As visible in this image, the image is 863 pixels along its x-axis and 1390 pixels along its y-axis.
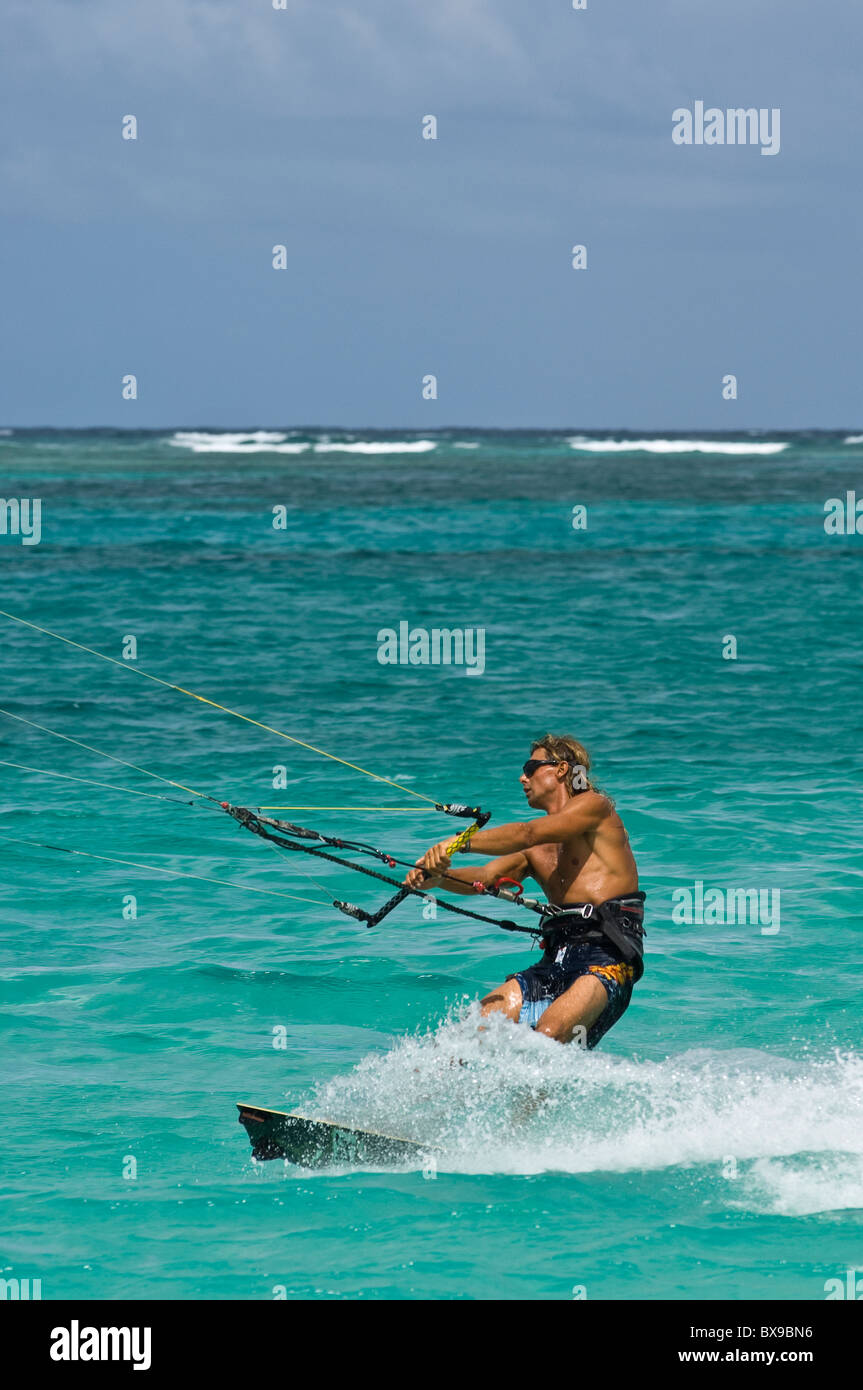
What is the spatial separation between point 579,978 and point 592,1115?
0.78 m

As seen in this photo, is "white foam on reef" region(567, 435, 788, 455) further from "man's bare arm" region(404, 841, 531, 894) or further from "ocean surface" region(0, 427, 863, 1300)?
"man's bare arm" region(404, 841, 531, 894)

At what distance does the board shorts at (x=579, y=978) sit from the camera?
9414 millimetres

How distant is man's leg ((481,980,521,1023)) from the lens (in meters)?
9.45

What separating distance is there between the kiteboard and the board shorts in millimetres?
1037

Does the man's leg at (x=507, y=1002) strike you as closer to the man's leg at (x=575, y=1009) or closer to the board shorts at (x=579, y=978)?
the board shorts at (x=579, y=978)

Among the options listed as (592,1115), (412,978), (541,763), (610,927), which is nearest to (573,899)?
(610,927)

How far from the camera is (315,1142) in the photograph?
29.3ft

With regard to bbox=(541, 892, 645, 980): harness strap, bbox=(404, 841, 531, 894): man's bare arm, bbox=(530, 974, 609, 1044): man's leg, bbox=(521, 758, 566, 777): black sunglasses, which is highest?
bbox=(521, 758, 566, 777): black sunglasses

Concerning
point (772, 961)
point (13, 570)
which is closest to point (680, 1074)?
point (772, 961)

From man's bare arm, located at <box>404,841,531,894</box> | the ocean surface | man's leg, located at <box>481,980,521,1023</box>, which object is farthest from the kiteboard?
man's bare arm, located at <box>404,841,531,894</box>

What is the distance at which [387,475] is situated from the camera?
287 feet

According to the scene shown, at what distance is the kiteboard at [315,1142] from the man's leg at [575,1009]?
98cm
